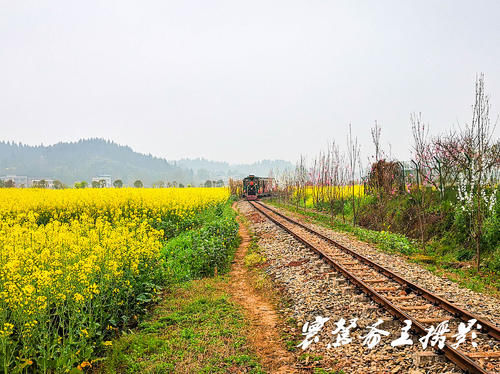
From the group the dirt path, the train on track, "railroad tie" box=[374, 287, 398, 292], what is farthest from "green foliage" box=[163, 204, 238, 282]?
the train on track

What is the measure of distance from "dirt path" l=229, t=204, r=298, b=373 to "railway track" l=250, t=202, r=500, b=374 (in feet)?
6.44

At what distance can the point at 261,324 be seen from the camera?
6527mm

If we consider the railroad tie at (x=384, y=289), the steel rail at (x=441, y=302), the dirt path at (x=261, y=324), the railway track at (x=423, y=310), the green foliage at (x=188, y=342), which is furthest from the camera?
the railroad tie at (x=384, y=289)

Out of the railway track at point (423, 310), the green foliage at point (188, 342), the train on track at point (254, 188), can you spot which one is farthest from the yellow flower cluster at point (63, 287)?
the train on track at point (254, 188)

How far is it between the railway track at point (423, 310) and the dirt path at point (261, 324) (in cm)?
196

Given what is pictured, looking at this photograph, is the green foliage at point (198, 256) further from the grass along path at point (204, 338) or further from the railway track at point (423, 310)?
the railway track at point (423, 310)

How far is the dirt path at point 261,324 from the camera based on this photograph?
16.9ft

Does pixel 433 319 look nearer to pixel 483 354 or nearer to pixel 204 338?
pixel 483 354

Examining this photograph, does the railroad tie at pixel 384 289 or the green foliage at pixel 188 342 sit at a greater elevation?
the railroad tie at pixel 384 289

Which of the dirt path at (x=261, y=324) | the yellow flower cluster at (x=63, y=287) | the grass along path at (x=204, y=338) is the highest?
the yellow flower cluster at (x=63, y=287)

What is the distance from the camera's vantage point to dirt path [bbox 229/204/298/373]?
202 inches

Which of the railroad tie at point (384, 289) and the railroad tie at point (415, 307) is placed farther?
the railroad tie at point (384, 289)

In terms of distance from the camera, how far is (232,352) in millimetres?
5406

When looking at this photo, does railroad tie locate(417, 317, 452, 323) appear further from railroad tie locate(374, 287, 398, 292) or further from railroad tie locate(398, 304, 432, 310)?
railroad tie locate(374, 287, 398, 292)
